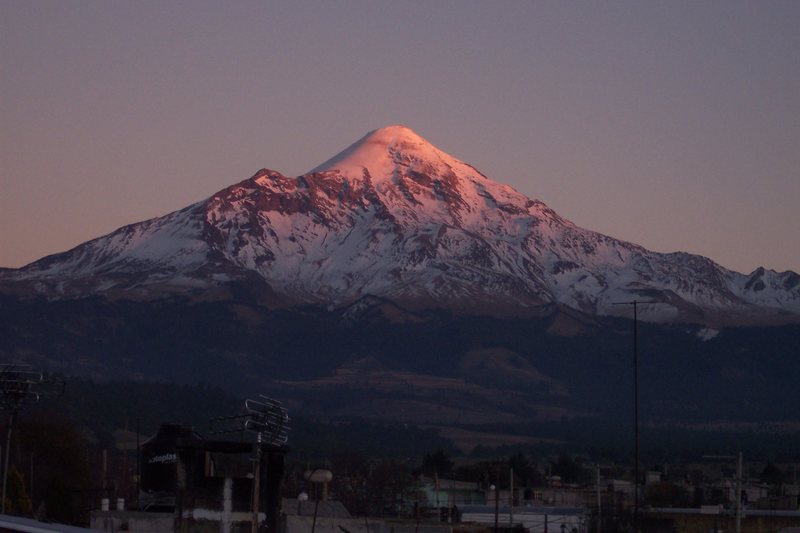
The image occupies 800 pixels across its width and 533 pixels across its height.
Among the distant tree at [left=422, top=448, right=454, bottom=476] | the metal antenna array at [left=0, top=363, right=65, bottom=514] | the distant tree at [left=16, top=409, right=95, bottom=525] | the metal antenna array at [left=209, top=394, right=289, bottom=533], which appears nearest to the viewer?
the metal antenna array at [left=209, top=394, right=289, bottom=533]

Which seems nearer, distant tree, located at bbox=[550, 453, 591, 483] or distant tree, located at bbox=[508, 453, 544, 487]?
distant tree, located at bbox=[508, 453, 544, 487]

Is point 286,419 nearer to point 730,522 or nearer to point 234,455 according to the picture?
point 234,455

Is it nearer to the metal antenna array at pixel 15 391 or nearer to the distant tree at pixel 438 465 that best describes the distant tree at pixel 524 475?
the distant tree at pixel 438 465

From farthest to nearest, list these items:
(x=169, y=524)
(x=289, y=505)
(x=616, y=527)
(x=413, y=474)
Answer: (x=413, y=474) → (x=616, y=527) → (x=289, y=505) → (x=169, y=524)

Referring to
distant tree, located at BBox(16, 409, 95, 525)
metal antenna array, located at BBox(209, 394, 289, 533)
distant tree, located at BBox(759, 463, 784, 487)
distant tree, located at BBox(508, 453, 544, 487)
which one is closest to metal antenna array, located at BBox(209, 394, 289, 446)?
metal antenna array, located at BBox(209, 394, 289, 533)

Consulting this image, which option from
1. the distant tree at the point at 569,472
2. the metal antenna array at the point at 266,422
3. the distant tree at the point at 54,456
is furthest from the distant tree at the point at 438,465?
the metal antenna array at the point at 266,422

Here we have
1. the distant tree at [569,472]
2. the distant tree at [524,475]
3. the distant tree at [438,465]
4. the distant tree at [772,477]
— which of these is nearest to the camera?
the distant tree at [772,477]

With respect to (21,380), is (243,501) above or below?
below

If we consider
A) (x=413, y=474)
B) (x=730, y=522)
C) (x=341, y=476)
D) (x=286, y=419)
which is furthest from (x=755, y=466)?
(x=286, y=419)

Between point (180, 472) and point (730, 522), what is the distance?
4439 centimetres

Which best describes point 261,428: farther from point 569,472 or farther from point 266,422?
point 569,472

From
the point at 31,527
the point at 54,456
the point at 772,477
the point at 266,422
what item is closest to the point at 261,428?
the point at 266,422

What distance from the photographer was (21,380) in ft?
121

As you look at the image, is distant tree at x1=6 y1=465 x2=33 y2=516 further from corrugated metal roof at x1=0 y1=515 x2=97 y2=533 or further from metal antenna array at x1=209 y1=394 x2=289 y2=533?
corrugated metal roof at x1=0 y1=515 x2=97 y2=533
